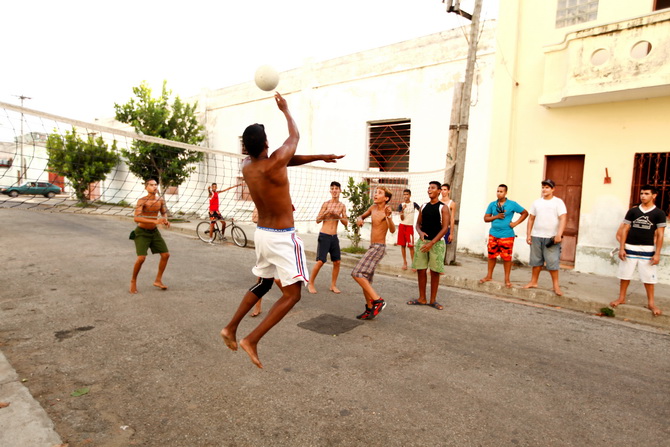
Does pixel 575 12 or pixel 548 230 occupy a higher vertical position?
pixel 575 12

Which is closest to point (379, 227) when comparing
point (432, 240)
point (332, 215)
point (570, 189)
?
point (432, 240)

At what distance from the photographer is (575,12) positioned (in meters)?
9.27

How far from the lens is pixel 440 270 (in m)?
6.24

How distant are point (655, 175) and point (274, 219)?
28.4 ft

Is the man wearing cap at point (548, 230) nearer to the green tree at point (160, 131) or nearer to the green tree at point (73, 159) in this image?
the green tree at point (73, 159)

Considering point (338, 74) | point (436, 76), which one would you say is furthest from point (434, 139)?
point (338, 74)

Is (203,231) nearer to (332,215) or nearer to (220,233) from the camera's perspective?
(220,233)

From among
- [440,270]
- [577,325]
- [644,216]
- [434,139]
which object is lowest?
[577,325]

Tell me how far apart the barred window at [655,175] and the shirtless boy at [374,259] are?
18.9ft

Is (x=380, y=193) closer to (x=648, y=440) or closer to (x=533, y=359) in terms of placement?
(x=533, y=359)

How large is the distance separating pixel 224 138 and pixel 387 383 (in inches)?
661

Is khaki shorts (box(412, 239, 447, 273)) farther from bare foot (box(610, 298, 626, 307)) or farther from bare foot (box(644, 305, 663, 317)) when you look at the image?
bare foot (box(644, 305, 663, 317))

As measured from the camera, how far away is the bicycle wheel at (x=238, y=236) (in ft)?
39.8

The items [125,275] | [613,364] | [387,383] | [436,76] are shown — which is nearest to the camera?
[387,383]
